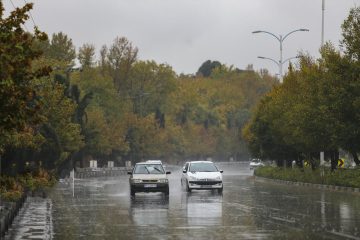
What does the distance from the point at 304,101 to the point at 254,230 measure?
31808mm

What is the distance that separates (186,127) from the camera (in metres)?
151

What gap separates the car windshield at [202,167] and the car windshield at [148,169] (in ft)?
12.8

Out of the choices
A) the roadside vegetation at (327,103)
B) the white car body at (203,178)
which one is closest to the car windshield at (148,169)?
the white car body at (203,178)

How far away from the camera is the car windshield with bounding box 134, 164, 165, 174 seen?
128 ft

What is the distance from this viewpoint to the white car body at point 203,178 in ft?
136

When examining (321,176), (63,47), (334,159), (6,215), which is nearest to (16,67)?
(6,215)

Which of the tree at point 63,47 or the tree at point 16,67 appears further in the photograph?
the tree at point 63,47

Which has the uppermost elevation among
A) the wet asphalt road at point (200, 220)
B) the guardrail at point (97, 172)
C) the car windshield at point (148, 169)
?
the guardrail at point (97, 172)

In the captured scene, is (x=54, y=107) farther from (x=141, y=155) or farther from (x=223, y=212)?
(x=141, y=155)

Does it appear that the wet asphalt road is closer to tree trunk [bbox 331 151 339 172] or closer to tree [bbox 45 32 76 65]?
tree trunk [bbox 331 151 339 172]

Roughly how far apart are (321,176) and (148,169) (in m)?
16.2

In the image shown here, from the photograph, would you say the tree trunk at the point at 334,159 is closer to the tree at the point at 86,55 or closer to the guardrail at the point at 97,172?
the guardrail at the point at 97,172

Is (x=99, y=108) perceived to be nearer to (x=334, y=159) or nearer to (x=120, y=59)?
(x=120, y=59)

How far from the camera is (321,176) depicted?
52.2m
